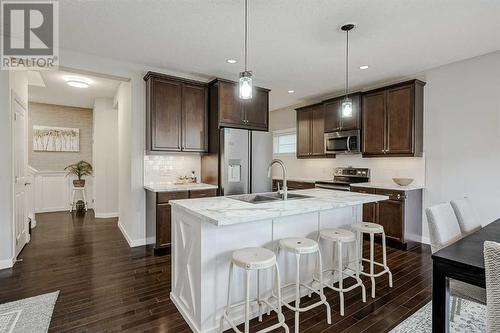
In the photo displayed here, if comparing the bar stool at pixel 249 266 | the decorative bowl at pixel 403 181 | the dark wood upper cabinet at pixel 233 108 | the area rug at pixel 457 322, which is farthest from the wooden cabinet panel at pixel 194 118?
the area rug at pixel 457 322

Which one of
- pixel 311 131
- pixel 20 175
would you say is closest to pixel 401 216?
pixel 311 131

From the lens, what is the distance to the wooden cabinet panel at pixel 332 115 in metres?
5.10

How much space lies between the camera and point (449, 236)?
6.66 feet

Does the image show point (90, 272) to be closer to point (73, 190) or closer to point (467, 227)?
point (467, 227)

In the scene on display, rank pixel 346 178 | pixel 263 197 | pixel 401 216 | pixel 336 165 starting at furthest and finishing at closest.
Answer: pixel 336 165, pixel 346 178, pixel 401 216, pixel 263 197

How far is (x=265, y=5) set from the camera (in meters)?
2.45

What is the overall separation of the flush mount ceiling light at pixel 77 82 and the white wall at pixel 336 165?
448 cm

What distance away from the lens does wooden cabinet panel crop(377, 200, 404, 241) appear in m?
3.90

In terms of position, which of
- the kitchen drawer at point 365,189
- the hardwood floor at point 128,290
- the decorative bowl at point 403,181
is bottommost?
the hardwood floor at point 128,290

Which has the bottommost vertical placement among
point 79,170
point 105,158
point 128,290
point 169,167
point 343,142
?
point 128,290

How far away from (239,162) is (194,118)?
103 cm

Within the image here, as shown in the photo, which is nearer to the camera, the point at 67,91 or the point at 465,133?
the point at 465,133

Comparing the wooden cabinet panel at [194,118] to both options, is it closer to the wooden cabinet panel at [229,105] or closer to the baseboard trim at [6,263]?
the wooden cabinet panel at [229,105]

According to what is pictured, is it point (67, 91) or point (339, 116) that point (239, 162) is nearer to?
point (339, 116)
